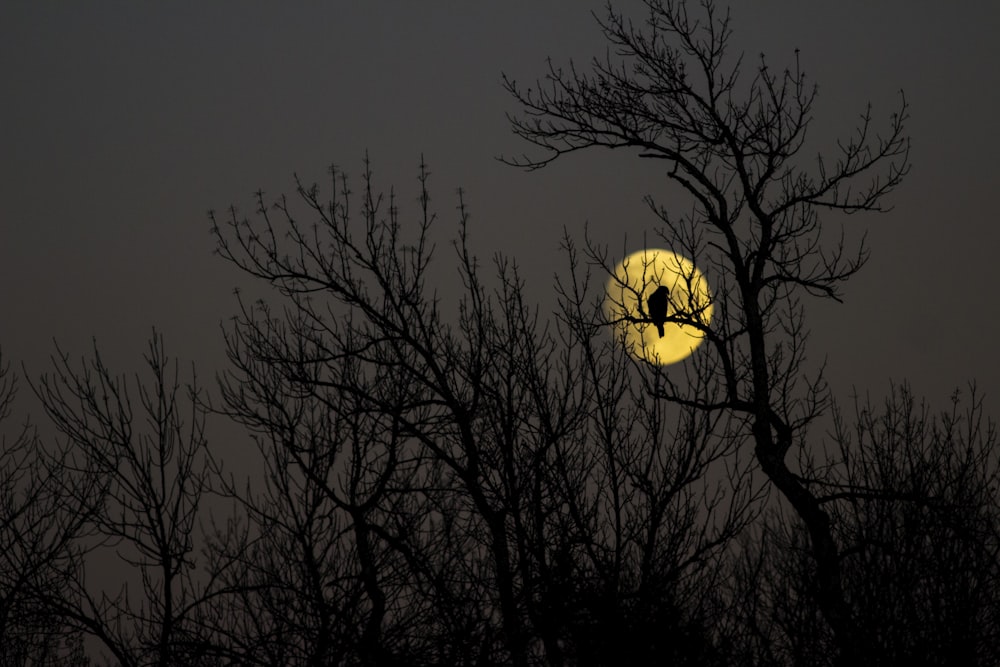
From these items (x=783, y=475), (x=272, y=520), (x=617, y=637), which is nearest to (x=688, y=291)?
(x=783, y=475)

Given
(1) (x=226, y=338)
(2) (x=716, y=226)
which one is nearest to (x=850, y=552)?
(2) (x=716, y=226)

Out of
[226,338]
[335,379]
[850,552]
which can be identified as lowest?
[850,552]

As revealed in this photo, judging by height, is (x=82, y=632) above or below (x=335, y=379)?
below

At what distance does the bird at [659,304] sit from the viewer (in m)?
10.6

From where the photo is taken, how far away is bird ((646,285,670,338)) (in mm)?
10617

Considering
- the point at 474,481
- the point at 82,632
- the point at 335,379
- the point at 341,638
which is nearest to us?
the point at 341,638

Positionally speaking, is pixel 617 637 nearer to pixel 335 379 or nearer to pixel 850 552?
pixel 850 552

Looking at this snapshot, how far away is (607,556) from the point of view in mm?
9922

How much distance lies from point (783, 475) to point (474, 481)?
297 centimetres

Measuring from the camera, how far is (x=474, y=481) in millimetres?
9625

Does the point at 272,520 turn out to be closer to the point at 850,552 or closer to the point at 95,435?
the point at 95,435

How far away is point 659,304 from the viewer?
34.8 feet

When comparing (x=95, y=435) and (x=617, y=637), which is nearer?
(x=617, y=637)

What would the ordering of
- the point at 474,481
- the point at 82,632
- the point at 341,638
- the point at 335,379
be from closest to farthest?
the point at 341,638 → the point at 474,481 → the point at 335,379 → the point at 82,632
